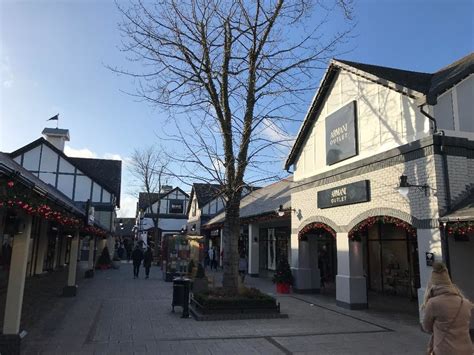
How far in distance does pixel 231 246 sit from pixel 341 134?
197 inches

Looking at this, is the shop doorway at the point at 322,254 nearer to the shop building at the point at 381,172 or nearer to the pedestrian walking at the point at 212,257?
the shop building at the point at 381,172

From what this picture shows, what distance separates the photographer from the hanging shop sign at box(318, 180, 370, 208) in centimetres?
1124

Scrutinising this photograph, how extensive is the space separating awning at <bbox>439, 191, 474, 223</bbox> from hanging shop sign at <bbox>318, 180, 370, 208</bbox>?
8.94 feet

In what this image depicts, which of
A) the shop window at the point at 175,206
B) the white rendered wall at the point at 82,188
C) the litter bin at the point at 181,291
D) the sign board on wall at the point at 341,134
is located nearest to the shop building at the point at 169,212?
the shop window at the point at 175,206

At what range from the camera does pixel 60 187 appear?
27.3 m

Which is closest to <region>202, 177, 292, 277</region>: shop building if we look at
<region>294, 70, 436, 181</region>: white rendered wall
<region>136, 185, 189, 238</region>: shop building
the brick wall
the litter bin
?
<region>294, 70, 436, 181</region>: white rendered wall

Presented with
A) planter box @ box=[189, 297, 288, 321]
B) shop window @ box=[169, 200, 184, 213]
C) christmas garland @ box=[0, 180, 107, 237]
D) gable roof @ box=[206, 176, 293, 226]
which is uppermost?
shop window @ box=[169, 200, 184, 213]

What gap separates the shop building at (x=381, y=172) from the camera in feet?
29.8

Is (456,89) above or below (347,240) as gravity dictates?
above


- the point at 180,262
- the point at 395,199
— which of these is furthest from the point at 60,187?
the point at 395,199

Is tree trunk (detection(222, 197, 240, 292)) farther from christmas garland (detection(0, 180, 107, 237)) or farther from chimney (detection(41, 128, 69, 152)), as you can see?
chimney (detection(41, 128, 69, 152))

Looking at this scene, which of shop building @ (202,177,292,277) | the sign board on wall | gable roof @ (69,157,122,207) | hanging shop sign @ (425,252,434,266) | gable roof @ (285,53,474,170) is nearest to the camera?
hanging shop sign @ (425,252,434,266)

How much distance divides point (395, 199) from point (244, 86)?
17.3 ft

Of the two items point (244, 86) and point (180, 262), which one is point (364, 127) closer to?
point (244, 86)
